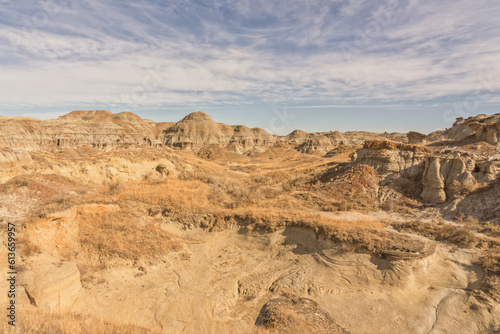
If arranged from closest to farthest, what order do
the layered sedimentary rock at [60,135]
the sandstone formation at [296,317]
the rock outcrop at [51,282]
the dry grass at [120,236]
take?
the sandstone formation at [296,317] → the rock outcrop at [51,282] → the dry grass at [120,236] → the layered sedimentary rock at [60,135]

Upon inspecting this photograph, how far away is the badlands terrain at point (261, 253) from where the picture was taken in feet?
27.0

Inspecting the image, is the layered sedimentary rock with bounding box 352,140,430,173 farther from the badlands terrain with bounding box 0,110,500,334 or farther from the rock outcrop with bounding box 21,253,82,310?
the rock outcrop with bounding box 21,253,82,310

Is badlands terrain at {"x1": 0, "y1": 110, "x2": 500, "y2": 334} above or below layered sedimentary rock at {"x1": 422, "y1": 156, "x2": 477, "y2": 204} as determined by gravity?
below

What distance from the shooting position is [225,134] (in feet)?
327

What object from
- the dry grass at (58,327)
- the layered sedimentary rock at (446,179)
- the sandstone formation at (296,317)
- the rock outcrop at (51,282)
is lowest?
the sandstone formation at (296,317)

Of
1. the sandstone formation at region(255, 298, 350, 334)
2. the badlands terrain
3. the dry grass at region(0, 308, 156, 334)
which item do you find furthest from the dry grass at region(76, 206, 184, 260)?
the sandstone formation at region(255, 298, 350, 334)

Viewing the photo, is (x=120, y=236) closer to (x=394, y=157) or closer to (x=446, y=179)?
(x=394, y=157)

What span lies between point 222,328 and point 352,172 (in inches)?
623

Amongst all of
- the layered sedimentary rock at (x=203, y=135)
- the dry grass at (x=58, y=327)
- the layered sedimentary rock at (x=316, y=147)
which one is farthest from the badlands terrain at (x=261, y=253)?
the layered sedimentary rock at (x=316, y=147)

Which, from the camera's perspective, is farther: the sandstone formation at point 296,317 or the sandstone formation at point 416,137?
the sandstone formation at point 416,137

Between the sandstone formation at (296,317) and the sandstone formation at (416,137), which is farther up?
the sandstone formation at (416,137)

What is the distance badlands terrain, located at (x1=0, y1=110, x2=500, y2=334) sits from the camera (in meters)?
8.22

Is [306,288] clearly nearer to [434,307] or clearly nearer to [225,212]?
[434,307]

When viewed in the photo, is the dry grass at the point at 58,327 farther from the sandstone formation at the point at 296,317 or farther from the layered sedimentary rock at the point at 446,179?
the layered sedimentary rock at the point at 446,179
